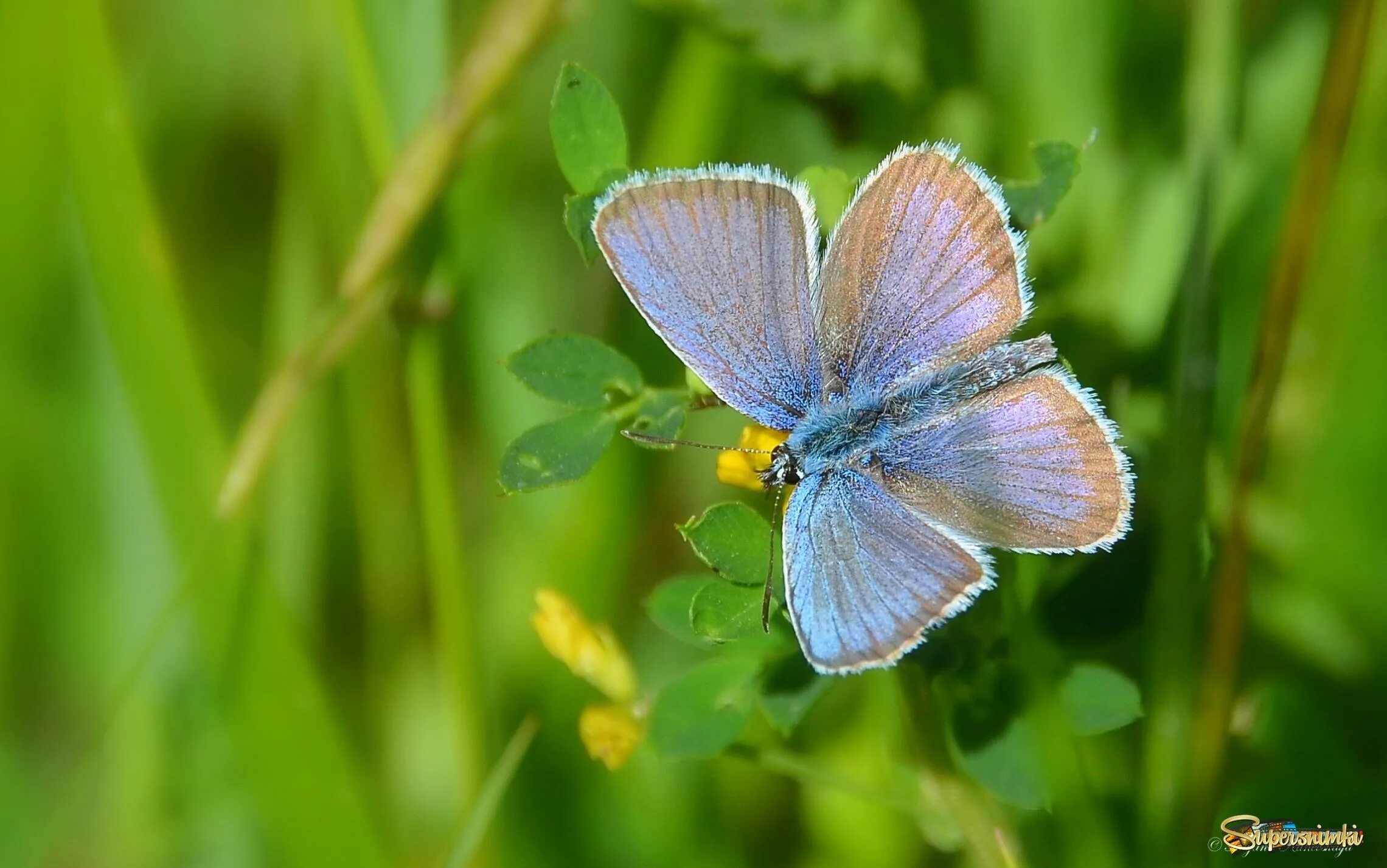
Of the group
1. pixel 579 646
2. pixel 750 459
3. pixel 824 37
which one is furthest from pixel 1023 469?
pixel 824 37

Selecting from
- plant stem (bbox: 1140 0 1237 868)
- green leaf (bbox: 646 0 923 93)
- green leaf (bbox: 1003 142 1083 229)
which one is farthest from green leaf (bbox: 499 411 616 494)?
green leaf (bbox: 646 0 923 93)

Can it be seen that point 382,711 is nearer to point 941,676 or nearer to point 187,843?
point 187,843

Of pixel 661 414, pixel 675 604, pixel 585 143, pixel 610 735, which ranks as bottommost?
pixel 610 735

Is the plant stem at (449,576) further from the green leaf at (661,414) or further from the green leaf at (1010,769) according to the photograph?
the green leaf at (1010,769)

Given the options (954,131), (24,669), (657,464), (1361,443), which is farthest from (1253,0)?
(24,669)

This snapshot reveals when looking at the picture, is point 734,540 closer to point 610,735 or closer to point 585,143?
point 610,735
